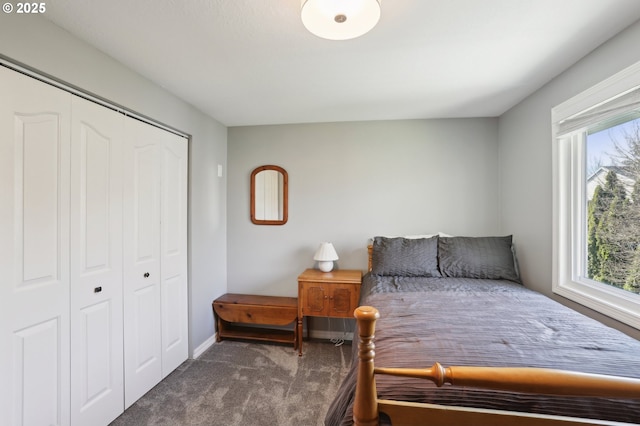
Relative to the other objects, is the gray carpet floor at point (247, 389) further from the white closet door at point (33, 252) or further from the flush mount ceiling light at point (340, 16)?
the flush mount ceiling light at point (340, 16)

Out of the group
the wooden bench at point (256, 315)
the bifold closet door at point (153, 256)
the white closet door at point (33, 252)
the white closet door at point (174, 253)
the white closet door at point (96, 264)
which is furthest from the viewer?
the wooden bench at point (256, 315)

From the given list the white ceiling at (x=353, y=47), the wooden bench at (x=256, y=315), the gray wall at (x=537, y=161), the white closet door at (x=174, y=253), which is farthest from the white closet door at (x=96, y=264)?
the gray wall at (x=537, y=161)

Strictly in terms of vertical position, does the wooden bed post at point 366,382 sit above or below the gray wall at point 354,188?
below

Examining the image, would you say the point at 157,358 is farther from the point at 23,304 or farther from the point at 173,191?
the point at 173,191

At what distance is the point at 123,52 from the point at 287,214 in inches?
75.2

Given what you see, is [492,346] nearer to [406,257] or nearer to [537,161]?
[406,257]

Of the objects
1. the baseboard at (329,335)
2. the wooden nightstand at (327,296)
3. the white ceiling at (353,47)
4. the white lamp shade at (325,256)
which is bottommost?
the baseboard at (329,335)

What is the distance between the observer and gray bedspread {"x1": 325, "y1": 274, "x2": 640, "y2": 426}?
0.87 m

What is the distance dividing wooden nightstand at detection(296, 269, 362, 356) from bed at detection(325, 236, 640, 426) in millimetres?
Result: 446

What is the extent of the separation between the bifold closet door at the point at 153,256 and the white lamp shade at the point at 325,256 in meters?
1.26

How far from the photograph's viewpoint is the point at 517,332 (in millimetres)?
1302

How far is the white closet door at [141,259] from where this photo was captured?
187 centimetres

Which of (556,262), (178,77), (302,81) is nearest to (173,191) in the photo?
(178,77)

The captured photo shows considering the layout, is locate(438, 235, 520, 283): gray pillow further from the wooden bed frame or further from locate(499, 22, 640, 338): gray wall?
the wooden bed frame
